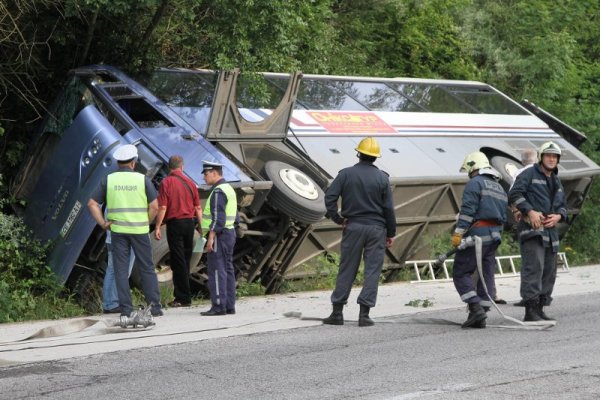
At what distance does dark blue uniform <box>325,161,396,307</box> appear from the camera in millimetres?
10992

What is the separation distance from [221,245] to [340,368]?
3733 millimetres

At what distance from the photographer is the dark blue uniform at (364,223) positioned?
10992 millimetres

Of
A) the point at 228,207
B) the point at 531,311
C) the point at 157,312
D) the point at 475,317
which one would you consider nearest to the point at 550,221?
the point at 531,311

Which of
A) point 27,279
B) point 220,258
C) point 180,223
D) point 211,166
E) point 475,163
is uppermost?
point 475,163

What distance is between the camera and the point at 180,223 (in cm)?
1282

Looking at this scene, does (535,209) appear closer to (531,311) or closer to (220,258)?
(531,311)

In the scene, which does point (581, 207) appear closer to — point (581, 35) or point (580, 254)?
point (580, 254)

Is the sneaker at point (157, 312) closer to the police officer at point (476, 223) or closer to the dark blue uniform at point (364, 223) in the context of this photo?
the dark blue uniform at point (364, 223)

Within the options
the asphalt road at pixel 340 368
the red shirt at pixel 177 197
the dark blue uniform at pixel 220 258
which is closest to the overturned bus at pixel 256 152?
the red shirt at pixel 177 197

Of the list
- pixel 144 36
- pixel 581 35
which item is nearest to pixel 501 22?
pixel 581 35

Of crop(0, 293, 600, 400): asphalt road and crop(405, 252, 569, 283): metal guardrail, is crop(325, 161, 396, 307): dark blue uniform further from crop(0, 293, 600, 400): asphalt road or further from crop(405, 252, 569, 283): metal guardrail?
crop(405, 252, 569, 283): metal guardrail

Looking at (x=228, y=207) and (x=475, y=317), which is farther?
(x=228, y=207)

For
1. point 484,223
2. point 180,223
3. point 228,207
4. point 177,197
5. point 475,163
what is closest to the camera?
point 484,223

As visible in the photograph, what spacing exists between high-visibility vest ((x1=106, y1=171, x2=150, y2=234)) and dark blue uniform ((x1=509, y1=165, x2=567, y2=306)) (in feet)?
12.3
